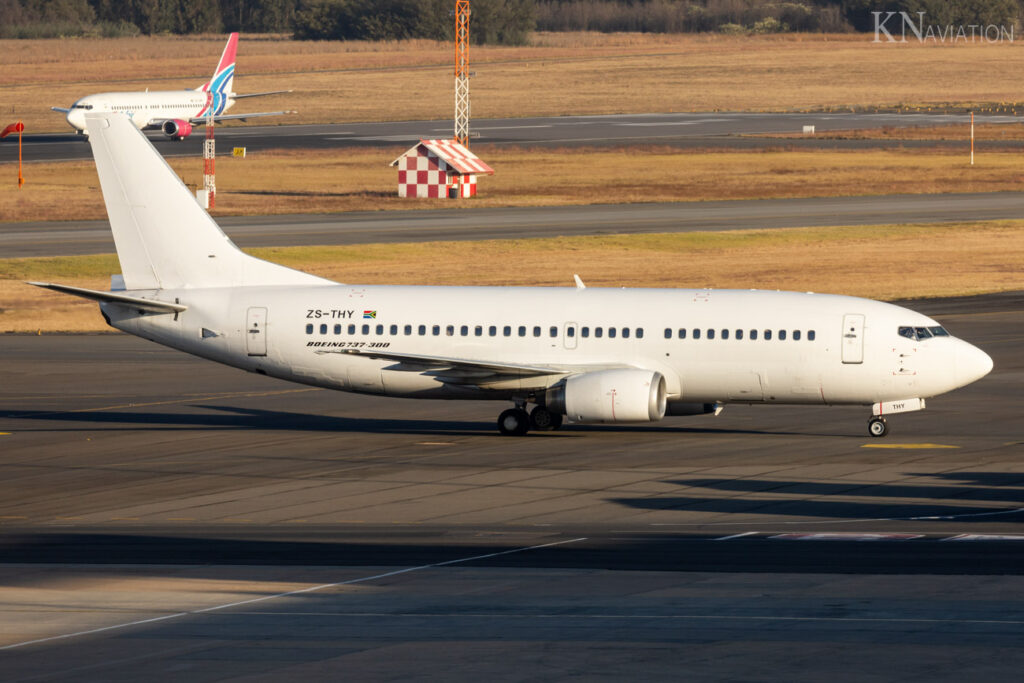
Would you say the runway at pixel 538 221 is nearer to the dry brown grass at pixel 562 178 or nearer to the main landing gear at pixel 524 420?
the dry brown grass at pixel 562 178

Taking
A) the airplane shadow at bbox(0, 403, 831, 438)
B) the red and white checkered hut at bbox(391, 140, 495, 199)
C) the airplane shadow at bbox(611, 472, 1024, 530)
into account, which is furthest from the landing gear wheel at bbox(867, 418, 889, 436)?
the red and white checkered hut at bbox(391, 140, 495, 199)

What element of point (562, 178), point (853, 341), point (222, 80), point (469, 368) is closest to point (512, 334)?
point (469, 368)

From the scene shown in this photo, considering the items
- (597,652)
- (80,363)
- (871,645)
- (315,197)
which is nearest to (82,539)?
(597,652)

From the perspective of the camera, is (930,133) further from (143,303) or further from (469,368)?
(143,303)

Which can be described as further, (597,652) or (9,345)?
(9,345)

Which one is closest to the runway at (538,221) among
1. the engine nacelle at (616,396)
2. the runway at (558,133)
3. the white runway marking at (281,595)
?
the runway at (558,133)

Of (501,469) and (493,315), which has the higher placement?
(493,315)

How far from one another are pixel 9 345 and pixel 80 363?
19.2 feet

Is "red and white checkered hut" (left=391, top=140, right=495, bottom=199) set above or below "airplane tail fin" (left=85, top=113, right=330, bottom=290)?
above

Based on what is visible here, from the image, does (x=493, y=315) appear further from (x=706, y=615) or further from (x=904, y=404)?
(x=706, y=615)

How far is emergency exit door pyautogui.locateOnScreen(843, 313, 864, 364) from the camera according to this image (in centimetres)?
4322

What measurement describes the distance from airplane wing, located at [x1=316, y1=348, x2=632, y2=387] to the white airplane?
0.18 ft

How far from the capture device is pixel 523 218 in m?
101

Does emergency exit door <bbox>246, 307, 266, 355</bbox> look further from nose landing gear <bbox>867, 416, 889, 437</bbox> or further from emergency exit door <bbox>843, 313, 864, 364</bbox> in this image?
nose landing gear <bbox>867, 416, 889, 437</bbox>
